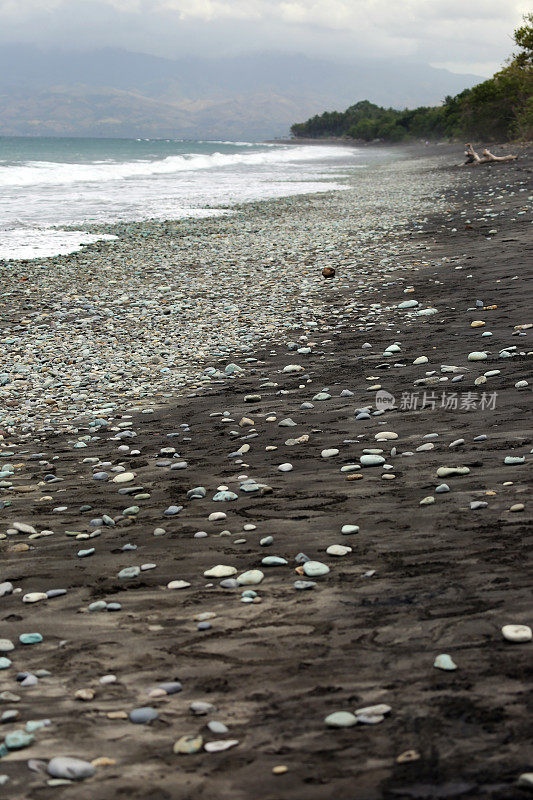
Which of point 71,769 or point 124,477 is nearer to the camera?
point 71,769

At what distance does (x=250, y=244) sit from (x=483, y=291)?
34.7ft

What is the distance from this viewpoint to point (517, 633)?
141 inches

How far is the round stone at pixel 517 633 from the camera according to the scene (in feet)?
11.7

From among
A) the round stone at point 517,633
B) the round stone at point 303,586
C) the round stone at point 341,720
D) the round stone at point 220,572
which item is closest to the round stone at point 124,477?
the round stone at point 220,572

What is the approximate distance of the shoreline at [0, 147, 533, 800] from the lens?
3.07m

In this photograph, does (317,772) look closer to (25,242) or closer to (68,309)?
(68,309)

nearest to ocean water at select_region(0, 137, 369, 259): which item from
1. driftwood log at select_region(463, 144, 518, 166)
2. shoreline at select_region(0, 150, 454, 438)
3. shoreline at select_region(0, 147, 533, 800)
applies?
shoreline at select_region(0, 150, 454, 438)

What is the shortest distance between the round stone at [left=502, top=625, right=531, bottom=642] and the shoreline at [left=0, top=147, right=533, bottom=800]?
A: 0.11 ft

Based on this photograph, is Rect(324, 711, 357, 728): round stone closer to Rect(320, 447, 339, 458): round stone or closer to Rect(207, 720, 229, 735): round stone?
Rect(207, 720, 229, 735): round stone

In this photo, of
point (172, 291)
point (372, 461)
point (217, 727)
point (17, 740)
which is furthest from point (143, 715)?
point (172, 291)

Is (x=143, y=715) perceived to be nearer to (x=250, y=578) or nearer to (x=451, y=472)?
(x=250, y=578)

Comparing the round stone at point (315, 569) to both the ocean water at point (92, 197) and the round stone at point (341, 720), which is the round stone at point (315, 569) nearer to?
the round stone at point (341, 720)

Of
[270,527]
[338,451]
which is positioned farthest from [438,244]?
[270,527]

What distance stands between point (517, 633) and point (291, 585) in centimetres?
141
